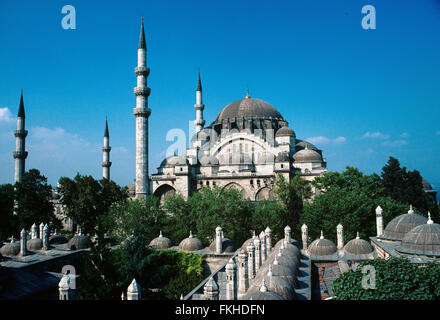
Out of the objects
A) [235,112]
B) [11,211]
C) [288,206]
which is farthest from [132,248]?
[235,112]

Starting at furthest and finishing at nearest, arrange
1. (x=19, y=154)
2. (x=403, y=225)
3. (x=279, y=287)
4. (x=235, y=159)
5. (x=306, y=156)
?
(x=235, y=159) → (x=306, y=156) → (x=19, y=154) → (x=403, y=225) → (x=279, y=287)

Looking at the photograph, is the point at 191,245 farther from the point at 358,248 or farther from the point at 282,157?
the point at 282,157

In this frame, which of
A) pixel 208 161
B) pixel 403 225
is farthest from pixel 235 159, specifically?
pixel 403 225

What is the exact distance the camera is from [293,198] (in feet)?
73.9

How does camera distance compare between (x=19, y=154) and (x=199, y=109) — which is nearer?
(x=19, y=154)

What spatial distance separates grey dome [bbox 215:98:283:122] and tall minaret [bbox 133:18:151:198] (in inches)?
419

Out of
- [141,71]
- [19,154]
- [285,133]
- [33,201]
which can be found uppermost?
[141,71]

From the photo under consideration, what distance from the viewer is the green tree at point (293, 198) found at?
2075 centimetres

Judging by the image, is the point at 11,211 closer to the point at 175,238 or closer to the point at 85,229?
the point at 85,229

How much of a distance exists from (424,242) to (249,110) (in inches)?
958

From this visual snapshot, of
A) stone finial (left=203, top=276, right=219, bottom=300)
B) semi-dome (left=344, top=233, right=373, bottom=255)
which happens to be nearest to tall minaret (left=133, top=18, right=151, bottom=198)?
semi-dome (left=344, top=233, right=373, bottom=255)

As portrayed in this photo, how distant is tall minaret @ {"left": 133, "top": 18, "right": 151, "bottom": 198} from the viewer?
2569 centimetres

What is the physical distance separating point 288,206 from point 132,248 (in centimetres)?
1041
